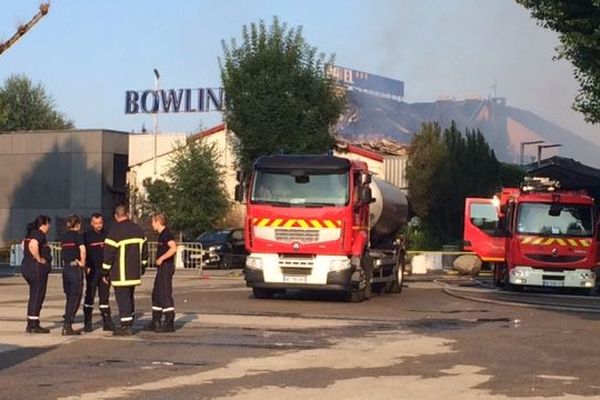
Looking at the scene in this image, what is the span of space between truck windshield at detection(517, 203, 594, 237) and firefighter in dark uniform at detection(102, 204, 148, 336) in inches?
558

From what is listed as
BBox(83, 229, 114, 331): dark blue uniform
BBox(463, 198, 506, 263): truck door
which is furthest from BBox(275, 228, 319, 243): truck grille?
BBox(463, 198, 506, 263): truck door

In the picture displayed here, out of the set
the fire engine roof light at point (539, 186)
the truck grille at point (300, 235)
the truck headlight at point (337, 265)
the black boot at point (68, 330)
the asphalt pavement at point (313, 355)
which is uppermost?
the fire engine roof light at point (539, 186)

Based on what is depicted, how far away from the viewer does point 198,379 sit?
11453 mm

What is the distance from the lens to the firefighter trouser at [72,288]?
51.9ft

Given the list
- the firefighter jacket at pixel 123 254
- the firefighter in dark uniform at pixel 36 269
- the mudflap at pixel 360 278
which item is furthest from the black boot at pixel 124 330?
the mudflap at pixel 360 278

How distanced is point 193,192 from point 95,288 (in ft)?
114

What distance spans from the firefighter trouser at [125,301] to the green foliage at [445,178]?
116 feet

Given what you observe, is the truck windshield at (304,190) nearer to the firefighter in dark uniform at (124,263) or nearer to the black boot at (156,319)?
the black boot at (156,319)

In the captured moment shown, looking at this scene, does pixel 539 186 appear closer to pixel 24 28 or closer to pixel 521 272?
pixel 521 272

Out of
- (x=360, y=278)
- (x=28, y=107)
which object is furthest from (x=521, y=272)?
(x=28, y=107)

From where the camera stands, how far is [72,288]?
1594cm

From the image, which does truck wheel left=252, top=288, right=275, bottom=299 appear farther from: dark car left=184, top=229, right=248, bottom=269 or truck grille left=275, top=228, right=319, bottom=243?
dark car left=184, top=229, right=248, bottom=269

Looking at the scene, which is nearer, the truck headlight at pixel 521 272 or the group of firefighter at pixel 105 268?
the group of firefighter at pixel 105 268

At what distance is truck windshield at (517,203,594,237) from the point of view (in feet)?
89.8
